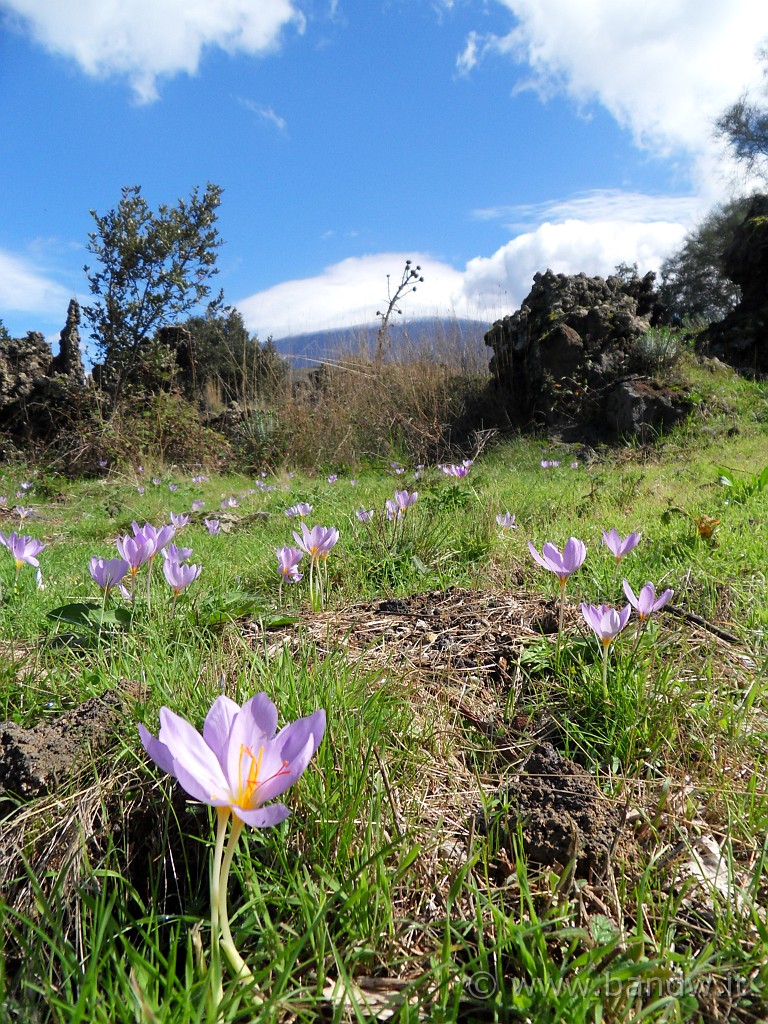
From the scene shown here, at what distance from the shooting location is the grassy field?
880 mm

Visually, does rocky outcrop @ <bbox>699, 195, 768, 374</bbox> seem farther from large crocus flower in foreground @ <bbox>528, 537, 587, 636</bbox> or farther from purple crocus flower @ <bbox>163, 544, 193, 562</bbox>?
purple crocus flower @ <bbox>163, 544, 193, 562</bbox>

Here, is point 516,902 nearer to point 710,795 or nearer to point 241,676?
point 710,795

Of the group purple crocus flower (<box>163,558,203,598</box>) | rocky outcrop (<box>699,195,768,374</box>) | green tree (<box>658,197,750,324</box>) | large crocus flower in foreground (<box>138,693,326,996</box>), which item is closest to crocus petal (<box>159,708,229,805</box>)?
large crocus flower in foreground (<box>138,693,326,996</box>)

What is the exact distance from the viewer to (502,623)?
2119 mm

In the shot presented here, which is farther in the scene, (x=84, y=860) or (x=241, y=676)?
(x=241, y=676)

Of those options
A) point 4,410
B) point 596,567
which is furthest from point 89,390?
point 596,567

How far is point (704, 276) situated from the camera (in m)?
28.5

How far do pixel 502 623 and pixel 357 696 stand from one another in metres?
0.82

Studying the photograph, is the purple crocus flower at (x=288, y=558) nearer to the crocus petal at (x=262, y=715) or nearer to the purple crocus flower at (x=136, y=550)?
the purple crocus flower at (x=136, y=550)

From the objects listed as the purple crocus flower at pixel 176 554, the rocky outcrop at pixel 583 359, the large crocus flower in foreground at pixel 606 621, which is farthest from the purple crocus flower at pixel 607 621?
the rocky outcrop at pixel 583 359

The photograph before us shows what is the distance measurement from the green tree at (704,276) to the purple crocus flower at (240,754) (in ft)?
99.1

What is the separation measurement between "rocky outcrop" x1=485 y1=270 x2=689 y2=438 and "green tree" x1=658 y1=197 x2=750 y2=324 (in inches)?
772

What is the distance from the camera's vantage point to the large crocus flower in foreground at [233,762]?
2.39ft

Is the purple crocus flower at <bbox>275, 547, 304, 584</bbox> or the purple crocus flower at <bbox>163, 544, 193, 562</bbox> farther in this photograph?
the purple crocus flower at <bbox>275, 547, 304, 584</bbox>
